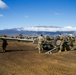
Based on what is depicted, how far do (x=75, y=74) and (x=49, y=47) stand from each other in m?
14.1

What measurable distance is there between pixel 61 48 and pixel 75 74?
11.7 meters

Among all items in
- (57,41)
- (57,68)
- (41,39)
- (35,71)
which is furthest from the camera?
(57,41)

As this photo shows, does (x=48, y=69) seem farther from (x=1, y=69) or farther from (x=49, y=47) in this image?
(x=49, y=47)

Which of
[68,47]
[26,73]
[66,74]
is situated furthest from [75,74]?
[68,47]

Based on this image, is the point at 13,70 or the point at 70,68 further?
the point at 70,68

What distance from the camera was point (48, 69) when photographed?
45.1 ft

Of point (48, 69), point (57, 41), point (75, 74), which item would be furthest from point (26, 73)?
point (57, 41)

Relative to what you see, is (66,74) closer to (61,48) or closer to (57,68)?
(57,68)

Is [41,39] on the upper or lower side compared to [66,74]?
upper

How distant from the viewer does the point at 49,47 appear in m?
26.6

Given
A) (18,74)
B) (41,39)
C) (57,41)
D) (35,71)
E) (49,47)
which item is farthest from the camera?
(49,47)

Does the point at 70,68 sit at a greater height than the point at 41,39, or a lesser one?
lesser

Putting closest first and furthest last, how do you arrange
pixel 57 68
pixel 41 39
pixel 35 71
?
pixel 35 71 → pixel 57 68 → pixel 41 39

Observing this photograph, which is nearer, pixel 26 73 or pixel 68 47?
pixel 26 73
